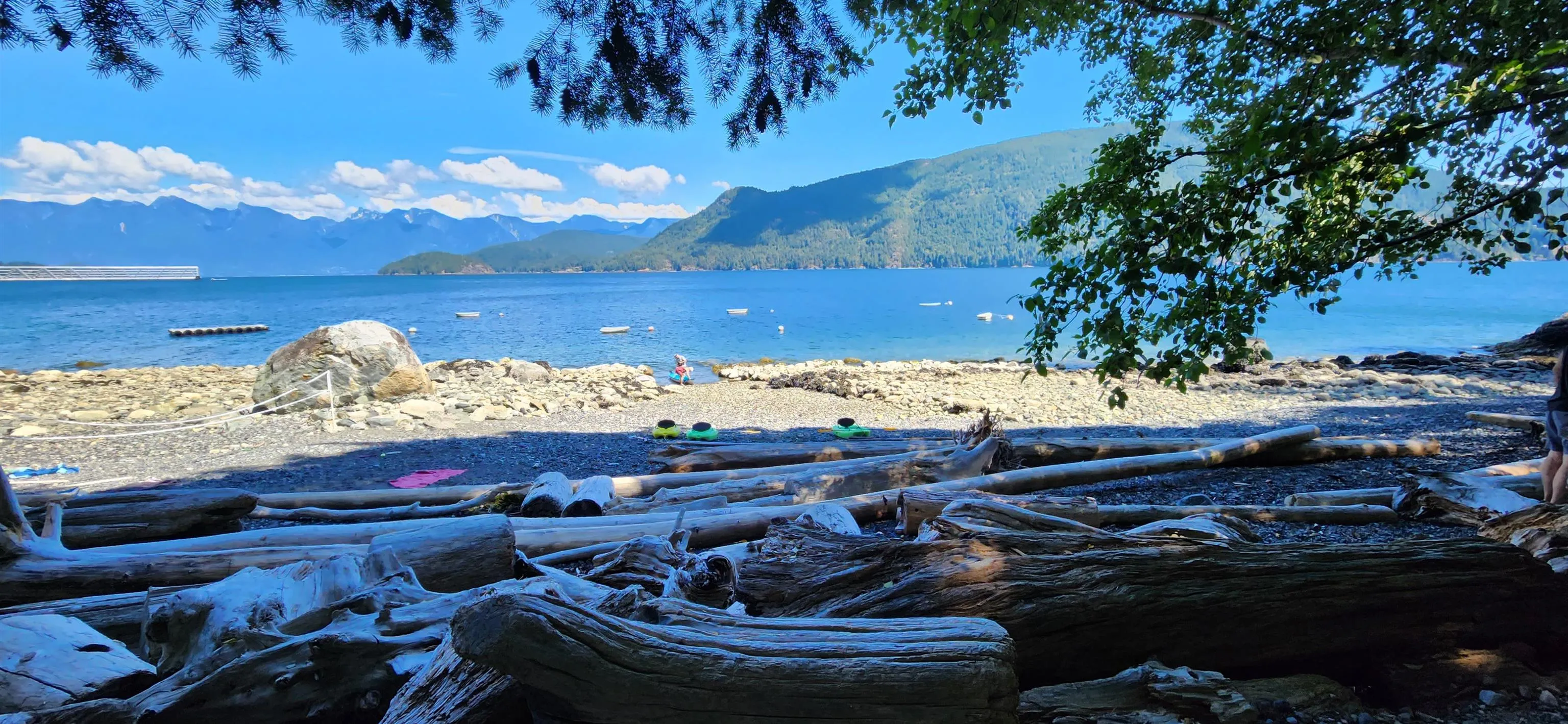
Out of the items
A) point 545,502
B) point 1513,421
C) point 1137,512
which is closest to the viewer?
point 1137,512

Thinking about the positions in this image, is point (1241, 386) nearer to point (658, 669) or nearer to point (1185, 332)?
point (1185, 332)

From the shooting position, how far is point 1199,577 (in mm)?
2588

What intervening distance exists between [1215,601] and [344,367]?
16727 mm

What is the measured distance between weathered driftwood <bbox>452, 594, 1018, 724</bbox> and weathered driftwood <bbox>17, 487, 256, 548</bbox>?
4231mm

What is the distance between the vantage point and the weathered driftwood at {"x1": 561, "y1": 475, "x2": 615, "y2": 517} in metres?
5.39

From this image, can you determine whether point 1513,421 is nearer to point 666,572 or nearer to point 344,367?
point 666,572

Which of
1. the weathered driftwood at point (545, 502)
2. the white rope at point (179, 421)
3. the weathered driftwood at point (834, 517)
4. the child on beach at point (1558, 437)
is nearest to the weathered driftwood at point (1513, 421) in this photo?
the child on beach at point (1558, 437)

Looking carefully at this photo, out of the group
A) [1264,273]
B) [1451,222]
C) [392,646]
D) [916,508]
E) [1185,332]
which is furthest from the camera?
[916,508]

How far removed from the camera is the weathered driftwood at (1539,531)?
3.13m

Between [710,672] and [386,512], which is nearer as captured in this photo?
[710,672]

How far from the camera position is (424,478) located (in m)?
8.39

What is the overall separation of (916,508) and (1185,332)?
2.04 metres

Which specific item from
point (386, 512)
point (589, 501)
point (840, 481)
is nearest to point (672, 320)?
point (386, 512)

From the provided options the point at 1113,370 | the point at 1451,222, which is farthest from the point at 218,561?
the point at 1451,222
